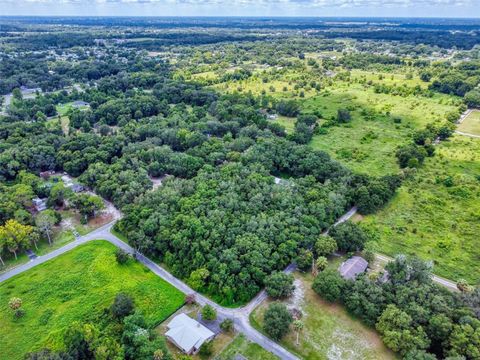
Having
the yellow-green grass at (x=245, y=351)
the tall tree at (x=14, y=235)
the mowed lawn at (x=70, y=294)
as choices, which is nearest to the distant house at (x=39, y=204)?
the tall tree at (x=14, y=235)

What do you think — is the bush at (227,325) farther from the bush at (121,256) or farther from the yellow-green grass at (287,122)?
the yellow-green grass at (287,122)

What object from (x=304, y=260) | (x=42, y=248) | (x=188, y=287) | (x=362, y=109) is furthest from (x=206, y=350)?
(x=362, y=109)

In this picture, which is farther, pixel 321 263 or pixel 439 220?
pixel 439 220

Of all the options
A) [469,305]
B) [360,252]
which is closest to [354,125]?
[360,252]

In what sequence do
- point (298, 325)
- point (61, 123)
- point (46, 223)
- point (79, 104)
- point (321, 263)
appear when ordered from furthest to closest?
point (79, 104) < point (61, 123) < point (46, 223) < point (321, 263) < point (298, 325)


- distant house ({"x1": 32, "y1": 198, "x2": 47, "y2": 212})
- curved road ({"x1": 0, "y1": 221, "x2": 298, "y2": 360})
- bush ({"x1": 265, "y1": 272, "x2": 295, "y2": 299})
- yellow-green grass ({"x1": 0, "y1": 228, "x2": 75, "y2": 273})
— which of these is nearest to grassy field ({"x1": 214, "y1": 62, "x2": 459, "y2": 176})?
bush ({"x1": 265, "y1": 272, "x2": 295, "y2": 299})

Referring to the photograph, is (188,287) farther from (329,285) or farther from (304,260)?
(329,285)
